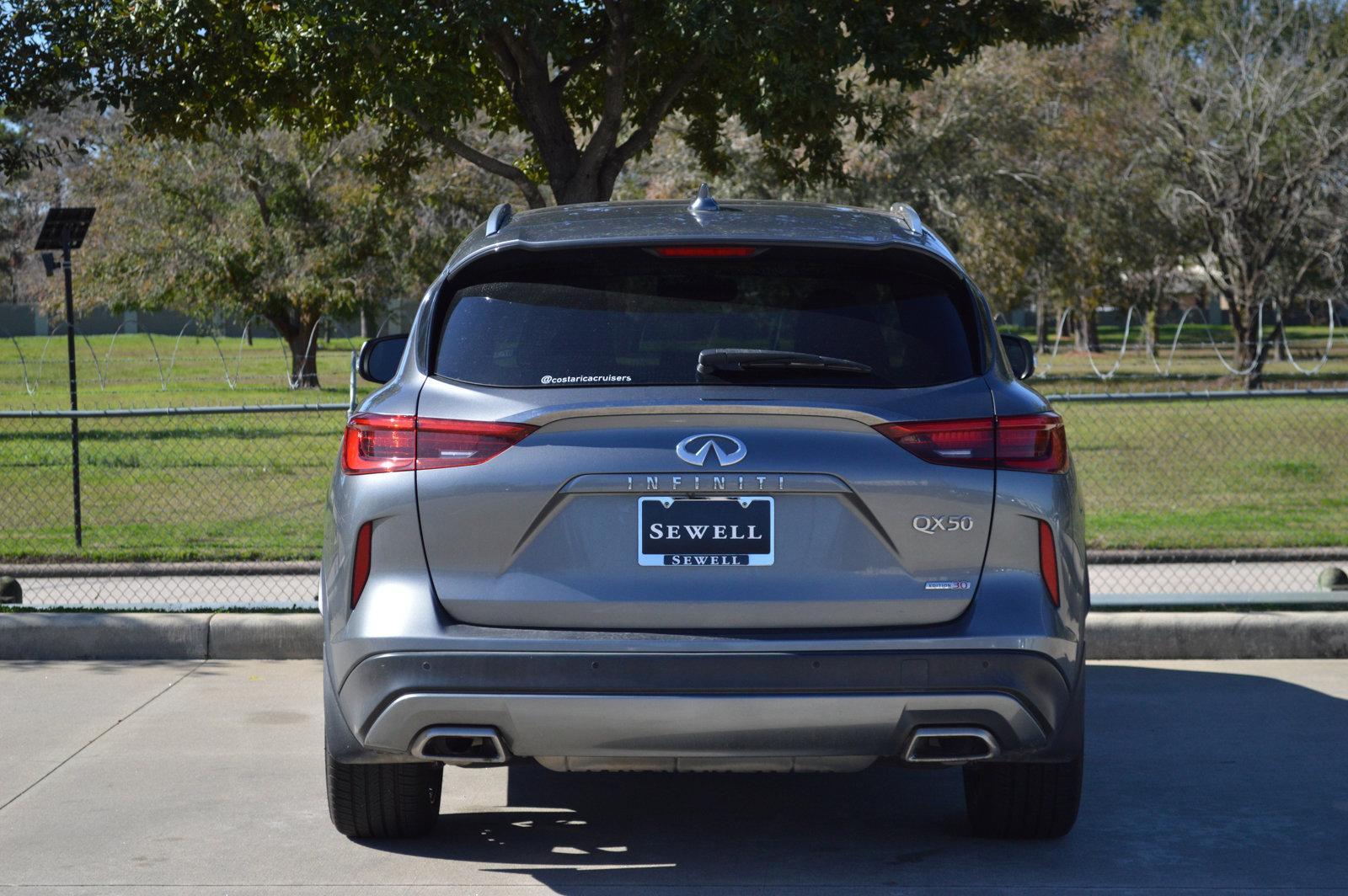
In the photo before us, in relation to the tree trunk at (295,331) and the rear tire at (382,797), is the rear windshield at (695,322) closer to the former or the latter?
the rear tire at (382,797)

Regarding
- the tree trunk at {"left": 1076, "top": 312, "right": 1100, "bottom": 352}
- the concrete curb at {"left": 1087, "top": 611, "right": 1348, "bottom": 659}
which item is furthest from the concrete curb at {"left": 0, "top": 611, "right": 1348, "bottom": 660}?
the tree trunk at {"left": 1076, "top": 312, "right": 1100, "bottom": 352}

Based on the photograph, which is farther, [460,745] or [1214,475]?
[1214,475]

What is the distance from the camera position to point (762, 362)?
4.15 meters

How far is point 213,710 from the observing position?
6855 mm

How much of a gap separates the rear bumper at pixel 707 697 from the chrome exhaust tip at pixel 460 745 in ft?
0.08

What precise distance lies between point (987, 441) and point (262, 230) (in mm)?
31757

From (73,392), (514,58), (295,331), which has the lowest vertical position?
(295,331)

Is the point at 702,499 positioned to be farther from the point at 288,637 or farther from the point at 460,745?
the point at 288,637

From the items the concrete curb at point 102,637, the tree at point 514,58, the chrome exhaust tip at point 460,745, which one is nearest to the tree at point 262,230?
the tree at point 514,58

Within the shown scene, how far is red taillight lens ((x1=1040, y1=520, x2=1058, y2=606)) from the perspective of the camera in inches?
164

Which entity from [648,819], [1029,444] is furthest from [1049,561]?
[648,819]

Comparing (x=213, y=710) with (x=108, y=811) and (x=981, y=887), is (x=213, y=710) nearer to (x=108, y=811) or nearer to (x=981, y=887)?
(x=108, y=811)

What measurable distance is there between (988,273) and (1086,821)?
2933 centimetres

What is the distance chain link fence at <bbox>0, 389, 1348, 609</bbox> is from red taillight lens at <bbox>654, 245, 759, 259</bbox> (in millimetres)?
4487
